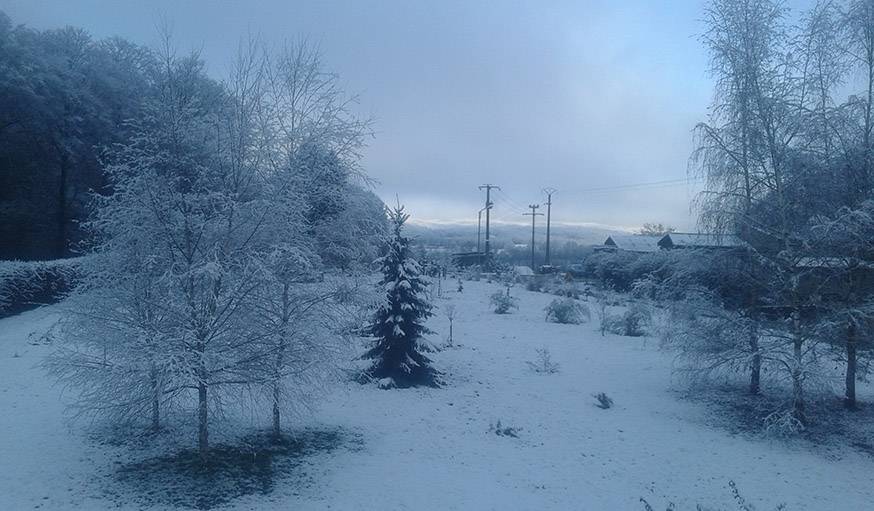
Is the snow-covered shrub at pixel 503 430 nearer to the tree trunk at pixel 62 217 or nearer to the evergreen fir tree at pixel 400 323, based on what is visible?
the evergreen fir tree at pixel 400 323

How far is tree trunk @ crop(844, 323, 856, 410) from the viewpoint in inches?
410

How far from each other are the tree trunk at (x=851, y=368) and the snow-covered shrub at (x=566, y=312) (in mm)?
11882

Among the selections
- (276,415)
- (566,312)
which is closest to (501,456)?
(276,415)

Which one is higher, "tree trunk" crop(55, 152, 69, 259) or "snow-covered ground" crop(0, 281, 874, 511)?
"tree trunk" crop(55, 152, 69, 259)

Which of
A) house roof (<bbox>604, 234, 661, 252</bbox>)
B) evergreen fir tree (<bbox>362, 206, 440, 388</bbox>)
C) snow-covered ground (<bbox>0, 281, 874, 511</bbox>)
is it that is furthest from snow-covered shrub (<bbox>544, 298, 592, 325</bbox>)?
house roof (<bbox>604, 234, 661, 252</bbox>)

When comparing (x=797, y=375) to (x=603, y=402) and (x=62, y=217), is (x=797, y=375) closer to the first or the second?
(x=603, y=402)

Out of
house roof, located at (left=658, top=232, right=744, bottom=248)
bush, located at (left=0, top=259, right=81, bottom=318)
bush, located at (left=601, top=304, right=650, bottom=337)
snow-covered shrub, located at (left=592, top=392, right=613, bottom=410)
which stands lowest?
snow-covered shrub, located at (left=592, top=392, right=613, bottom=410)

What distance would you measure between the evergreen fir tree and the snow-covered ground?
2.00 ft

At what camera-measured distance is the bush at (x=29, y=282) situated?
684 inches

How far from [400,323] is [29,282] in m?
13.7

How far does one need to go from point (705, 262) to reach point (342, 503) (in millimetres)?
8940

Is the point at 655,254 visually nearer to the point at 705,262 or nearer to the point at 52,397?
the point at 705,262

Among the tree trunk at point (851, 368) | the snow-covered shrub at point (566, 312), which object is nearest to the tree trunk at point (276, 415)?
the tree trunk at point (851, 368)

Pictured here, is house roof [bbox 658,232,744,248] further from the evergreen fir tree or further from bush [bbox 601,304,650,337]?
bush [bbox 601,304,650,337]
